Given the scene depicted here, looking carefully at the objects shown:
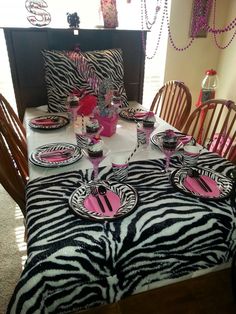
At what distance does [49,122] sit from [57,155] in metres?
0.48

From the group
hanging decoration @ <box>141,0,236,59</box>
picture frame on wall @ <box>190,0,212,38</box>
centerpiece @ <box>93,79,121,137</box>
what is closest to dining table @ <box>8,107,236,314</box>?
centerpiece @ <box>93,79,121,137</box>

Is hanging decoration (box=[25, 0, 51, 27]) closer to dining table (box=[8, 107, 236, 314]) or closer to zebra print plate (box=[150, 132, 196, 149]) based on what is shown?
zebra print plate (box=[150, 132, 196, 149])

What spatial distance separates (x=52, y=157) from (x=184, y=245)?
682 millimetres

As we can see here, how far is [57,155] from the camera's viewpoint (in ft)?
3.87

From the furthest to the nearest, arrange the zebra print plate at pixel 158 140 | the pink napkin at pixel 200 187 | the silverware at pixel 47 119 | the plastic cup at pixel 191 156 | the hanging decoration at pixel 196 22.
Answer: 1. the hanging decoration at pixel 196 22
2. the silverware at pixel 47 119
3. the zebra print plate at pixel 158 140
4. the plastic cup at pixel 191 156
5. the pink napkin at pixel 200 187

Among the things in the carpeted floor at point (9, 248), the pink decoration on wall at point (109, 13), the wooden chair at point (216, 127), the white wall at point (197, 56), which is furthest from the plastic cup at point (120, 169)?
the white wall at point (197, 56)

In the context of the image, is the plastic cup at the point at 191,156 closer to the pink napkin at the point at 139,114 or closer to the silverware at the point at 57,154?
the silverware at the point at 57,154

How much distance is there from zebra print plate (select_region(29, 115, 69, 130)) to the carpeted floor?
0.74 meters

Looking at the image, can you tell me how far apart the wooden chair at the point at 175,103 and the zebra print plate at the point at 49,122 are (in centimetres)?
73

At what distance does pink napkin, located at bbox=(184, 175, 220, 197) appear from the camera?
0.92 metres

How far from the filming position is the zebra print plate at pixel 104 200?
817mm

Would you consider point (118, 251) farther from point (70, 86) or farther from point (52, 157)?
point (70, 86)

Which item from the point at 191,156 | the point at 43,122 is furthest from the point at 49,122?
the point at 191,156

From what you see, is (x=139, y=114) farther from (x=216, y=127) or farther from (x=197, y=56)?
(x=197, y=56)
